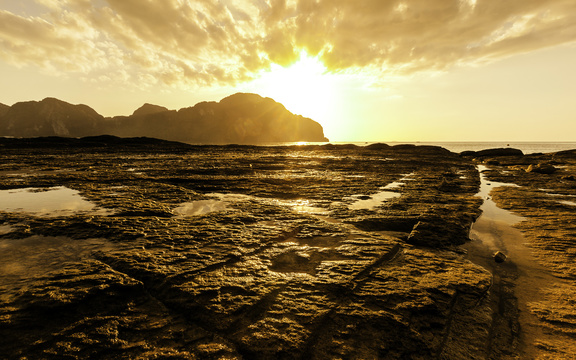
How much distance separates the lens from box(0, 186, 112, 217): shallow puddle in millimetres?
8000

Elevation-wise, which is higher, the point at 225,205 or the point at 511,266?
the point at 225,205

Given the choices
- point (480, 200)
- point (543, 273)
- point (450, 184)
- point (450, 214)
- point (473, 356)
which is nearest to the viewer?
point (473, 356)

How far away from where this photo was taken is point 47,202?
29.8 feet

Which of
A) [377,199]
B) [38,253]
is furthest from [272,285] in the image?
[377,199]

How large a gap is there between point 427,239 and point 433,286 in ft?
8.04

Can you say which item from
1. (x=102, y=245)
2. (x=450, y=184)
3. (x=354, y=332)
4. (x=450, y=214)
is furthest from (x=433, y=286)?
(x=450, y=184)

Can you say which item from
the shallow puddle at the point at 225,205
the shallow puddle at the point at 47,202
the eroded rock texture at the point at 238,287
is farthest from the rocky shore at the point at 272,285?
the shallow puddle at the point at 225,205

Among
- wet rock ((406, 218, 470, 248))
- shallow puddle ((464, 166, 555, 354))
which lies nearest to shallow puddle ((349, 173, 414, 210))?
wet rock ((406, 218, 470, 248))

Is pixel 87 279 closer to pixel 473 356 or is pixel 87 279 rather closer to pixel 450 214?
pixel 473 356

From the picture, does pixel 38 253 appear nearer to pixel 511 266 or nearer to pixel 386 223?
pixel 386 223

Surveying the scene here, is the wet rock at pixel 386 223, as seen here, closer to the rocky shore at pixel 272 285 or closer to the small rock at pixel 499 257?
the rocky shore at pixel 272 285

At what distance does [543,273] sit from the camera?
5.15m

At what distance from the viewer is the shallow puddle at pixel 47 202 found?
8.00 meters

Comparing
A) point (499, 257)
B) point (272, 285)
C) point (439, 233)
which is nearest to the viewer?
point (272, 285)
